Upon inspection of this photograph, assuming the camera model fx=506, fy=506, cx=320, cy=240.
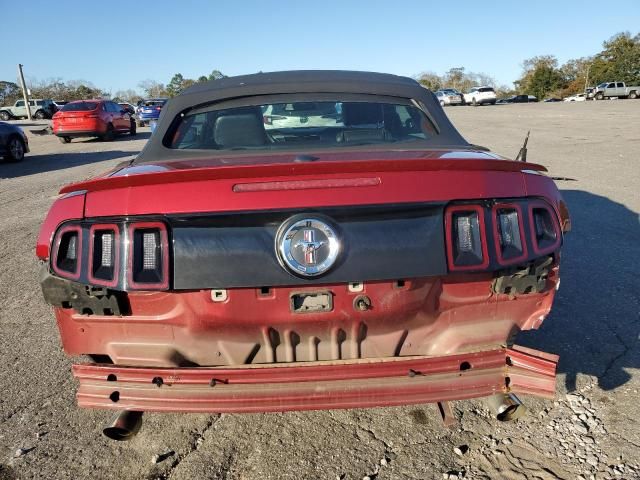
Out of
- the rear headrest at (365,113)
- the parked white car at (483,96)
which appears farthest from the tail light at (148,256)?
the parked white car at (483,96)

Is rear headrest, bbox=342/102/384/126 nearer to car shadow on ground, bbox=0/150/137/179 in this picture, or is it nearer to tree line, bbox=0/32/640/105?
car shadow on ground, bbox=0/150/137/179

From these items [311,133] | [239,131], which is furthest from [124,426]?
[311,133]

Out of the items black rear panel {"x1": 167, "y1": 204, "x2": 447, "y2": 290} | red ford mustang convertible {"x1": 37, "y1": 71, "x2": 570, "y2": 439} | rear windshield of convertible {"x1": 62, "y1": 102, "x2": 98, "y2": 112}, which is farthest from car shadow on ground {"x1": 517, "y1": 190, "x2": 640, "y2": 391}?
rear windshield of convertible {"x1": 62, "y1": 102, "x2": 98, "y2": 112}

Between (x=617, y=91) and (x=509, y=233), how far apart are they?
57.0 metres

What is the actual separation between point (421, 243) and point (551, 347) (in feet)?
5.98

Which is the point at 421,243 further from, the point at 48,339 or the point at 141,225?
the point at 48,339

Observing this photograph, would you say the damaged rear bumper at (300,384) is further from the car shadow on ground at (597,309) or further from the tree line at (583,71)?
the tree line at (583,71)

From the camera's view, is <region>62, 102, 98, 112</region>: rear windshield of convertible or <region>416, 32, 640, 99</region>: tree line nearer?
<region>62, 102, 98, 112</region>: rear windshield of convertible

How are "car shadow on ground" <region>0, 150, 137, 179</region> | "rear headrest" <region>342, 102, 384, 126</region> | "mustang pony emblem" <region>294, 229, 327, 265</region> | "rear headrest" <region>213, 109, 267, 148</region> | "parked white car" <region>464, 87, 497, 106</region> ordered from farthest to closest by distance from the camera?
1. "parked white car" <region>464, 87, 497, 106</region>
2. "car shadow on ground" <region>0, 150, 137, 179</region>
3. "rear headrest" <region>342, 102, 384, 126</region>
4. "rear headrest" <region>213, 109, 267, 148</region>
5. "mustang pony emblem" <region>294, 229, 327, 265</region>

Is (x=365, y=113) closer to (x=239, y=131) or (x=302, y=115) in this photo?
(x=302, y=115)

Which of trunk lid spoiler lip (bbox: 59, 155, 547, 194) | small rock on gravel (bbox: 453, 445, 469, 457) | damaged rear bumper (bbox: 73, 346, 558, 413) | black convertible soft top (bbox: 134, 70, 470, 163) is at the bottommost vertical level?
small rock on gravel (bbox: 453, 445, 469, 457)

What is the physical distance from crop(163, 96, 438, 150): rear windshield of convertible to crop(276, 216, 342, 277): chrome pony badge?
38.5 inches

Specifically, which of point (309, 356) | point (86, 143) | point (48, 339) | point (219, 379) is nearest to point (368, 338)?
point (309, 356)

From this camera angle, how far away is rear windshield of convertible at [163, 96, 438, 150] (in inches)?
116
